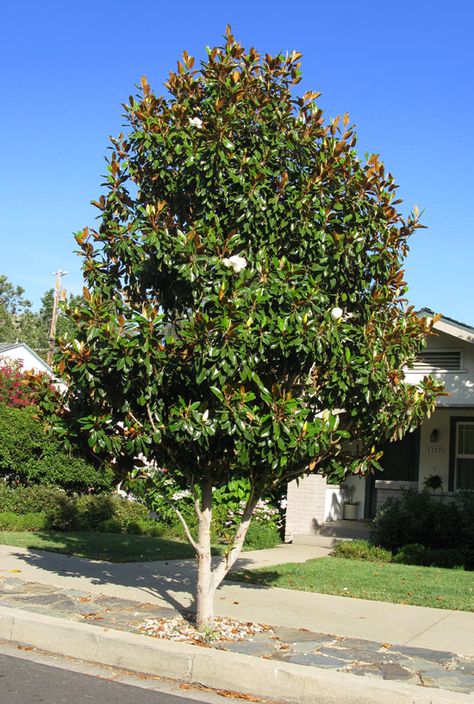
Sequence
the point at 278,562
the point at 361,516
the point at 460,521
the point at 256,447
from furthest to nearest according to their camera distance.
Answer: the point at 361,516 → the point at 460,521 → the point at 278,562 → the point at 256,447

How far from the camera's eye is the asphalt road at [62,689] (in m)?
5.48

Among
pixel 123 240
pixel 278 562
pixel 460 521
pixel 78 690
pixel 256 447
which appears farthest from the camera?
pixel 460 521

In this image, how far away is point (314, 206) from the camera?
741cm

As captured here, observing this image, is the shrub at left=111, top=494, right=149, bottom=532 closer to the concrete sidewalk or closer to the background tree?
the concrete sidewalk

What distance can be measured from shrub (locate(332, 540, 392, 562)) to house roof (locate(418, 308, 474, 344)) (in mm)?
4060

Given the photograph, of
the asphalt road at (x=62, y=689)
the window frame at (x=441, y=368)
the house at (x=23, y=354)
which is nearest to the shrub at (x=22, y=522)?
the window frame at (x=441, y=368)

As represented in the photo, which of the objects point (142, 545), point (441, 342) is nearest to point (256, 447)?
point (142, 545)

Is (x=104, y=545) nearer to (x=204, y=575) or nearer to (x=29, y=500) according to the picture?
(x=29, y=500)

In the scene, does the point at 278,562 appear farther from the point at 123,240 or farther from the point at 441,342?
the point at 123,240

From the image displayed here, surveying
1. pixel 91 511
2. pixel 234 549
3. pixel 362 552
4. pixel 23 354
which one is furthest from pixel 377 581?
pixel 23 354

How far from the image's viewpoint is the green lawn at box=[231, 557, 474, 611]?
9.63m

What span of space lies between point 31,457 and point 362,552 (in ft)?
26.1

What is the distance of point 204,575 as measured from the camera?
732 centimetres

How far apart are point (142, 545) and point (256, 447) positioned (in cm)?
723
